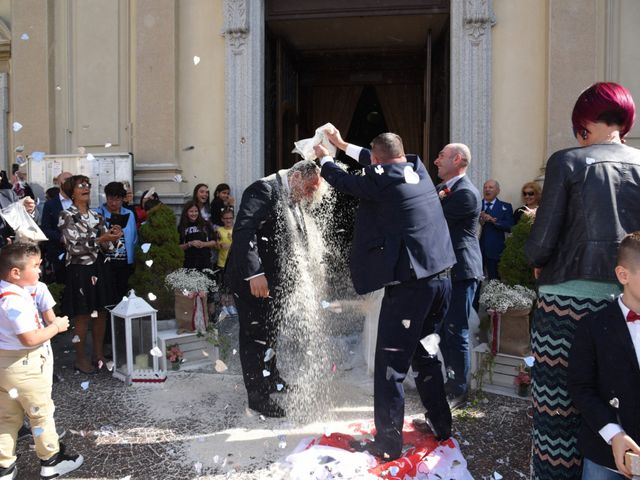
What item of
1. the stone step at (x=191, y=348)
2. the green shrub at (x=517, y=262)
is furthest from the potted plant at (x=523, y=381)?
the stone step at (x=191, y=348)

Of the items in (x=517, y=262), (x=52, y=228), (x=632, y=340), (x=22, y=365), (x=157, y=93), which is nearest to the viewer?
(x=632, y=340)

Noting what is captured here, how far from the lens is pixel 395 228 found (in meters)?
3.14

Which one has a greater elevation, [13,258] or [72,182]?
[72,182]

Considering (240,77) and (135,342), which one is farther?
(240,77)

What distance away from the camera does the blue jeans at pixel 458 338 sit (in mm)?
4066

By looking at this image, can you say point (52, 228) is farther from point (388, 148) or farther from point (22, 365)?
point (388, 148)

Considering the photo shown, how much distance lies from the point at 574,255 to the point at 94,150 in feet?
25.6

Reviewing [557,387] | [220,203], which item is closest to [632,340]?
[557,387]

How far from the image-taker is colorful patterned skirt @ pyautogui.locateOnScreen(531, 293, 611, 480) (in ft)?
7.75

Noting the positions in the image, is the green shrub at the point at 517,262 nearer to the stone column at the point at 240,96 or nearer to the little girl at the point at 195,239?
the little girl at the point at 195,239

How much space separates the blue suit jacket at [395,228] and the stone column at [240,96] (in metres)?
4.84

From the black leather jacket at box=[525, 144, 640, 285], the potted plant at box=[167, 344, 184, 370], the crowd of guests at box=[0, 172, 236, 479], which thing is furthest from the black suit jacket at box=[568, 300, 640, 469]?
the potted plant at box=[167, 344, 184, 370]

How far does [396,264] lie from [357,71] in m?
11.0

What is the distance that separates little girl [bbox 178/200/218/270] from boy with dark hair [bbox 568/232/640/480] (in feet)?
15.8
